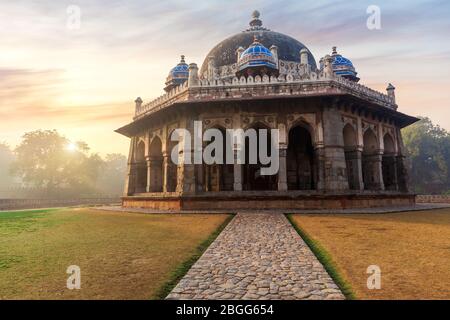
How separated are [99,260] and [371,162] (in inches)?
649

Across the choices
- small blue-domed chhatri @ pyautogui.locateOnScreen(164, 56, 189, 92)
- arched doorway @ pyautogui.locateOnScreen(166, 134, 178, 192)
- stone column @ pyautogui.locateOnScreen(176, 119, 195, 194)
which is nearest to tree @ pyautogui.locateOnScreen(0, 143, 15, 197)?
small blue-domed chhatri @ pyautogui.locateOnScreen(164, 56, 189, 92)

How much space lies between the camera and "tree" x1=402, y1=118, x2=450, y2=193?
40.8 m

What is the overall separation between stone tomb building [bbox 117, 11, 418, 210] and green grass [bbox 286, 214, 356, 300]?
6888 millimetres

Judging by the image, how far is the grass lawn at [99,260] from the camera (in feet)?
11.1

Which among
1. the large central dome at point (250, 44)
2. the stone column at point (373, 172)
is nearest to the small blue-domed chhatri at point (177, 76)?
the large central dome at point (250, 44)

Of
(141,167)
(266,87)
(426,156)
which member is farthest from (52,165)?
(426,156)

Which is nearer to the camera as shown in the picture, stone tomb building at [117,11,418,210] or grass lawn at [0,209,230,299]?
grass lawn at [0,209,230,299]

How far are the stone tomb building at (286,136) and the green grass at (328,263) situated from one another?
271 inches

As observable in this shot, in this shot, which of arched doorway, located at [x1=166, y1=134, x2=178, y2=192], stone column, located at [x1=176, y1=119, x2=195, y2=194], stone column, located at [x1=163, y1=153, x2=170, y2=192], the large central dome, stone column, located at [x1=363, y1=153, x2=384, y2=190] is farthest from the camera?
the large central dome

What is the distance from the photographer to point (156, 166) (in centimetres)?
1889

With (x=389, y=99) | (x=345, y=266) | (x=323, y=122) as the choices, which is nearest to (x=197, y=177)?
(x=323, y=122)

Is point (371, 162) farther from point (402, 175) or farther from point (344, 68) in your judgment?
point (344, 68)

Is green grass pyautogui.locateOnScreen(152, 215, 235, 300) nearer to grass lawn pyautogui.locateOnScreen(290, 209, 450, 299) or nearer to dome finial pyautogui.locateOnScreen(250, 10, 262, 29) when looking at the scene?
grass lawn pyautogui.locateOnScreen(290, 209, 450, 299)
